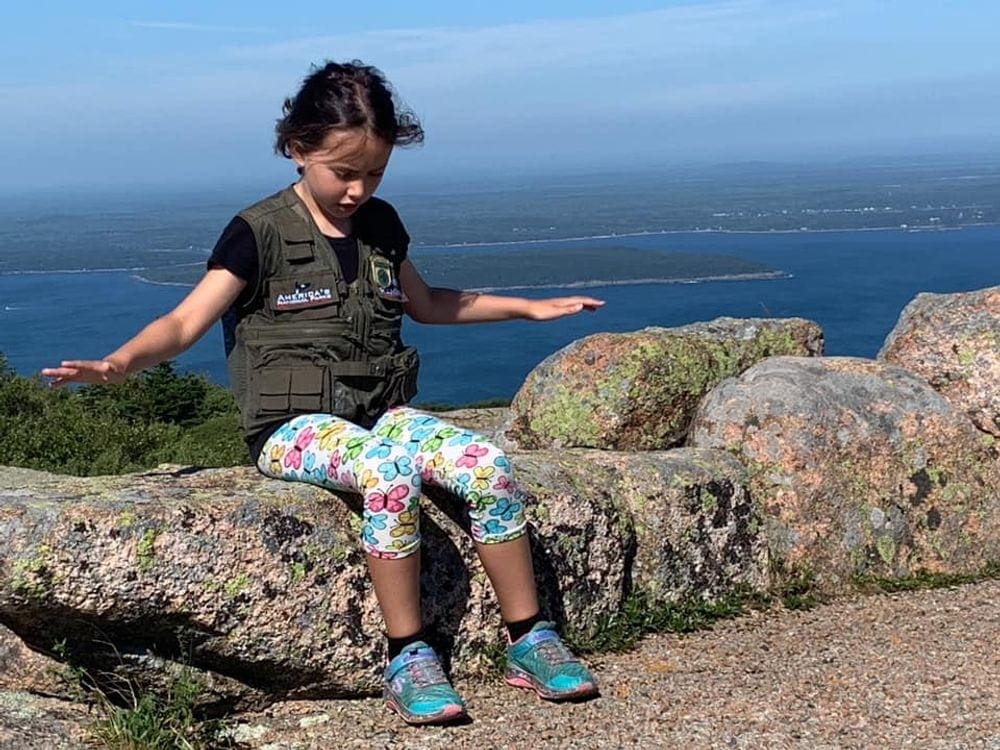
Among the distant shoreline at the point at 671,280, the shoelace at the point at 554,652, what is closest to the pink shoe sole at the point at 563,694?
the shoelace at the point at 554,652

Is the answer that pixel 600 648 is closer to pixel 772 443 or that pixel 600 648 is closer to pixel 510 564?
pixel 510 564

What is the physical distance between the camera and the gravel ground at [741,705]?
178 inches

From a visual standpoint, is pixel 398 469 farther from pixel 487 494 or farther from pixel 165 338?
pixel 165 338

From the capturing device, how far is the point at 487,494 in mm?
4770

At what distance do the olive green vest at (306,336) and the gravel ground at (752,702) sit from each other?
1.36 m

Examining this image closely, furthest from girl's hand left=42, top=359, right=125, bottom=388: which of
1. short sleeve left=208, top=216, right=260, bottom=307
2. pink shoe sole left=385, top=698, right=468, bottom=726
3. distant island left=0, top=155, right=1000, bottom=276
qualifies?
distant island left=0, top=155, right=1000, bottom=276

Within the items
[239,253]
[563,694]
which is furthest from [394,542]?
[239,253]

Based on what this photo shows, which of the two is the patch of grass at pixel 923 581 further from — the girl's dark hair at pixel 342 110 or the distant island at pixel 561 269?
the distant island at pixel 561 269

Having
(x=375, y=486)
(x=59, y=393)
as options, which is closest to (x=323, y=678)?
(x=375, y=486)

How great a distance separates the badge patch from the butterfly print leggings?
61 centimetres

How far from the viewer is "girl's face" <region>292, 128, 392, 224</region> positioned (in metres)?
4.96

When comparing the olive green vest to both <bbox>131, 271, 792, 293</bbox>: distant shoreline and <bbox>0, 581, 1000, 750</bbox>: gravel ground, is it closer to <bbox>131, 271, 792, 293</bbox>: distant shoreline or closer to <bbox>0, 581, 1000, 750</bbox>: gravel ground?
<bbox>0, 581, 1000, 750</bbox>: gravel ground

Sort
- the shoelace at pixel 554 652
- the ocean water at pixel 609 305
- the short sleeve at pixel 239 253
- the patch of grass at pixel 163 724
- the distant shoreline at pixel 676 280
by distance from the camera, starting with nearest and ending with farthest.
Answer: the patch of grass at pixel 163 724
the shoelace at pixel 554 652
the short sleeve at pixel 239 253
the ocean water at pixel 609 305
the distant shoreline at pixel 676 280

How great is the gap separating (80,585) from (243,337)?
1.35 m
